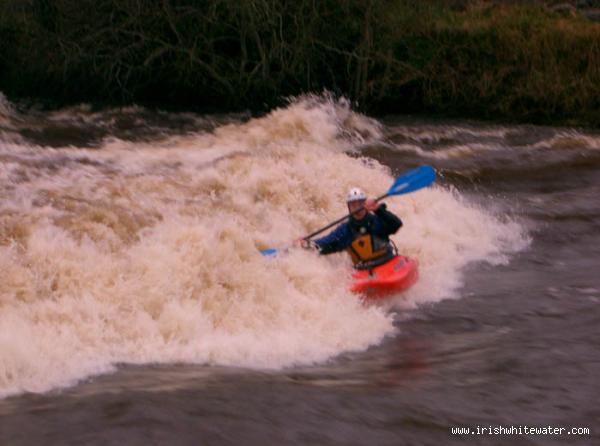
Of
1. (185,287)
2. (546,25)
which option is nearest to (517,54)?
(546,25)

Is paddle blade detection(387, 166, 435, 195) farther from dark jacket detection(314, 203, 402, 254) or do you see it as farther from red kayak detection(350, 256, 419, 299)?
red kayak detection(350, 256, 419, 299)

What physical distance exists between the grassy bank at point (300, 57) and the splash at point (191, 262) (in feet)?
20.5

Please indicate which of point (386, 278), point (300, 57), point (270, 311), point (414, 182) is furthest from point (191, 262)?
point (300, 57)

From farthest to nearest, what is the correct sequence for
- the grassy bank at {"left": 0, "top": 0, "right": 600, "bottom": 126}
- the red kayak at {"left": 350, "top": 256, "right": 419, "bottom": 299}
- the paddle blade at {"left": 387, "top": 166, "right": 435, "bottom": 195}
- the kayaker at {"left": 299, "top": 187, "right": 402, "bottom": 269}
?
the grassy bank at {"left": 0, "top": 0, "right": 600, "bottom": 126} → the paddle blade at {"left": 387, "top": 166, "right": 435, "bottom": 195} → the kayaker at {"left": 299, "top": 187, "right": 402, "bottom": 269} → the red kayak at {"left": 350, "top": 256, "right": 419, "bottom": 299}

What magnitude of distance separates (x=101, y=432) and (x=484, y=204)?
7786 mm

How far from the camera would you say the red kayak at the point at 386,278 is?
727 centimetres

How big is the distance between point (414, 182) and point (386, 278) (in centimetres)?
148

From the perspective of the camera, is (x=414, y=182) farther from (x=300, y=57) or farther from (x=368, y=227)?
(x=300, y=57)

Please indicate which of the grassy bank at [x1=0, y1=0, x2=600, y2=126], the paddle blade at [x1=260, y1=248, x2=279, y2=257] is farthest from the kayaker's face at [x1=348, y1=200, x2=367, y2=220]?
the grassy bank at [x1=0, y1=0, x2=600, y2=126]

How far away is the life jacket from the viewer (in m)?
7.63

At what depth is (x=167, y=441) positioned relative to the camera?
4.14 meters

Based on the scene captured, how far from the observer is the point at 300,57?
55.1 ft

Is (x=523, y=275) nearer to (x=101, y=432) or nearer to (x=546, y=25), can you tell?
(x=101, y=432)

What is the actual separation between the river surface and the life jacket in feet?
0.54
